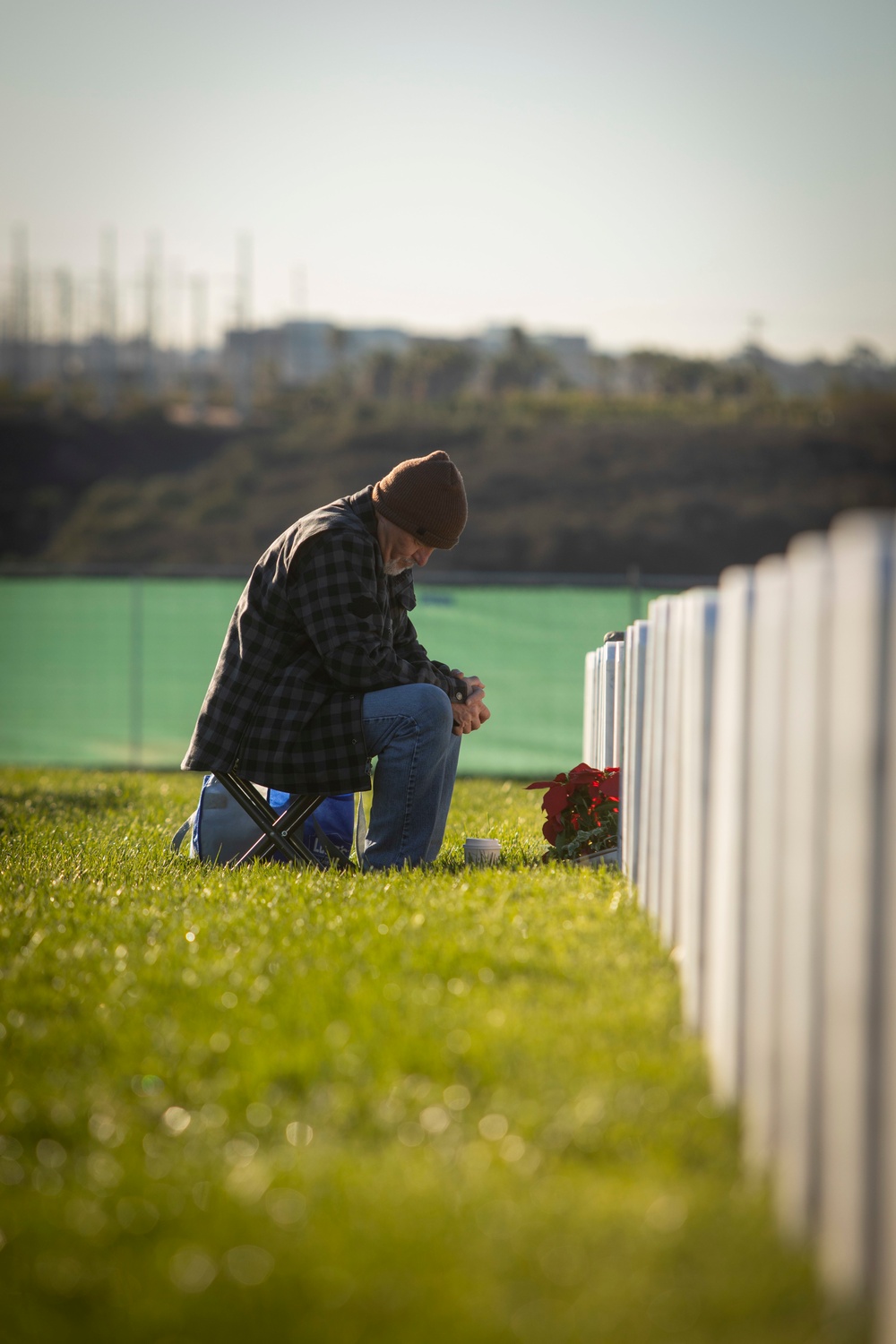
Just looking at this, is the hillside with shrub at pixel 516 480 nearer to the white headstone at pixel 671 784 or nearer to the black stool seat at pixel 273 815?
the black stool seat at pixel 273 815

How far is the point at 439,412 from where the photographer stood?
195 feet

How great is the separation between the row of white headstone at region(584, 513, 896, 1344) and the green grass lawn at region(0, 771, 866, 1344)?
0.09 metres

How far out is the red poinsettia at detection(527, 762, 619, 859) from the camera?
493 centimetres

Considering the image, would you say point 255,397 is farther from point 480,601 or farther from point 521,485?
point 480,601

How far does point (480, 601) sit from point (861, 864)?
38.0 ft

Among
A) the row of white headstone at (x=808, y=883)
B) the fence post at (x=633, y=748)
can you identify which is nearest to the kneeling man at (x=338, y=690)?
the fence post at (x=633, y=748)

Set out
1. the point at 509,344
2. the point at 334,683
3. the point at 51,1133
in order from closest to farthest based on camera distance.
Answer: the point at 51,1133 < the point at 334,683 < the point at 509,344

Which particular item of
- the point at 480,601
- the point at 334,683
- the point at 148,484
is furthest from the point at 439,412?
the point at 334,683

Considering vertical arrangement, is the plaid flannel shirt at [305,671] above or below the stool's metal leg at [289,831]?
above

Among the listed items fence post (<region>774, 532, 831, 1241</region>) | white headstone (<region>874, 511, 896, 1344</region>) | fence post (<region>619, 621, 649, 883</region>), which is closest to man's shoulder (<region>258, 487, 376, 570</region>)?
fence post (<region>619, 621, 649, 883</region>)

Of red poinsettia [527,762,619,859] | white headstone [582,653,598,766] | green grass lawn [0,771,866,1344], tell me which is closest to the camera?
green grass lawn [0,771,866,1344]

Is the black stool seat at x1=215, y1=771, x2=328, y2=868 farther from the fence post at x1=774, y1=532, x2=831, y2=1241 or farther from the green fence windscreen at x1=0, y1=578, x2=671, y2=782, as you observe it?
the green fence windscreen at x1=0, y1=578, x2=671, y2=782

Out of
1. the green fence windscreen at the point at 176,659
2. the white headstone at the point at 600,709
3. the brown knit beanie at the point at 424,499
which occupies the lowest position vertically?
the green fence windscreen at the point at 176,659

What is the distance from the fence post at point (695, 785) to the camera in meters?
2.68
